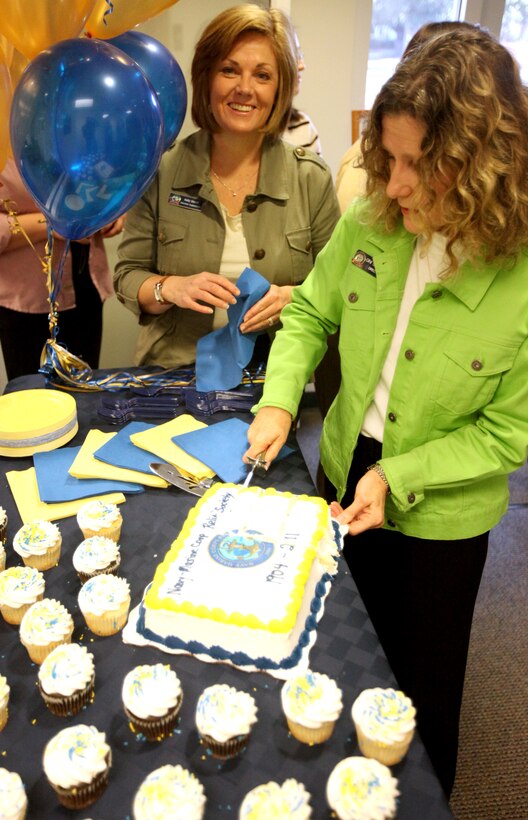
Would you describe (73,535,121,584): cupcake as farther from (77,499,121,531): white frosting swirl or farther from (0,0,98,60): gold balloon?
(0,0,98,60): gold balloon

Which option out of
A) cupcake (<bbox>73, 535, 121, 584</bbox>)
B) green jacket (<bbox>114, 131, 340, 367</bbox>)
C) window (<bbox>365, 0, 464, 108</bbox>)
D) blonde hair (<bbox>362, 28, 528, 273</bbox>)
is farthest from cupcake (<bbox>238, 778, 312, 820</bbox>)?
window (<bbox>365, 0, 464, 108</bbox>)

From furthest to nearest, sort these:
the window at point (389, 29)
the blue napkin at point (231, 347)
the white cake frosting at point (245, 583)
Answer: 1. the window at point (389, 29)
2. the blue napkin at point (231, 347)
3. the white cake frosting at point (245, 583)

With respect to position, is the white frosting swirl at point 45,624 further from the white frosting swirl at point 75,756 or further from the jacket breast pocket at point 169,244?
the jacket breast pocket at point 169,244

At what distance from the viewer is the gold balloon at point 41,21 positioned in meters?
1.42

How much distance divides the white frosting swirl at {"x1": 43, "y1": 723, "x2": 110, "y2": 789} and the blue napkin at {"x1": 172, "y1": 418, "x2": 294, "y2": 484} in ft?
2.11

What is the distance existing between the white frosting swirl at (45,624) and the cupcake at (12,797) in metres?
0.22

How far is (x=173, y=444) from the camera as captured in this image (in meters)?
1.57

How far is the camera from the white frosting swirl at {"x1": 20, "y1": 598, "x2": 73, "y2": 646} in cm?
103

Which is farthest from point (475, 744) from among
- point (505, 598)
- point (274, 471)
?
point (274, 471)

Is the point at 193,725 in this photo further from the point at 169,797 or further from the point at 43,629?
the point at 43,629

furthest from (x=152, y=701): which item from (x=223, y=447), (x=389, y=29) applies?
(x=389, y=29)

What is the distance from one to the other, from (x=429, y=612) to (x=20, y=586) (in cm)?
92

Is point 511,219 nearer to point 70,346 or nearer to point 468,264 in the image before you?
point 468,264

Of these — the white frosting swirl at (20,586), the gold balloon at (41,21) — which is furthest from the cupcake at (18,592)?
the gold balloon at (41,21)
